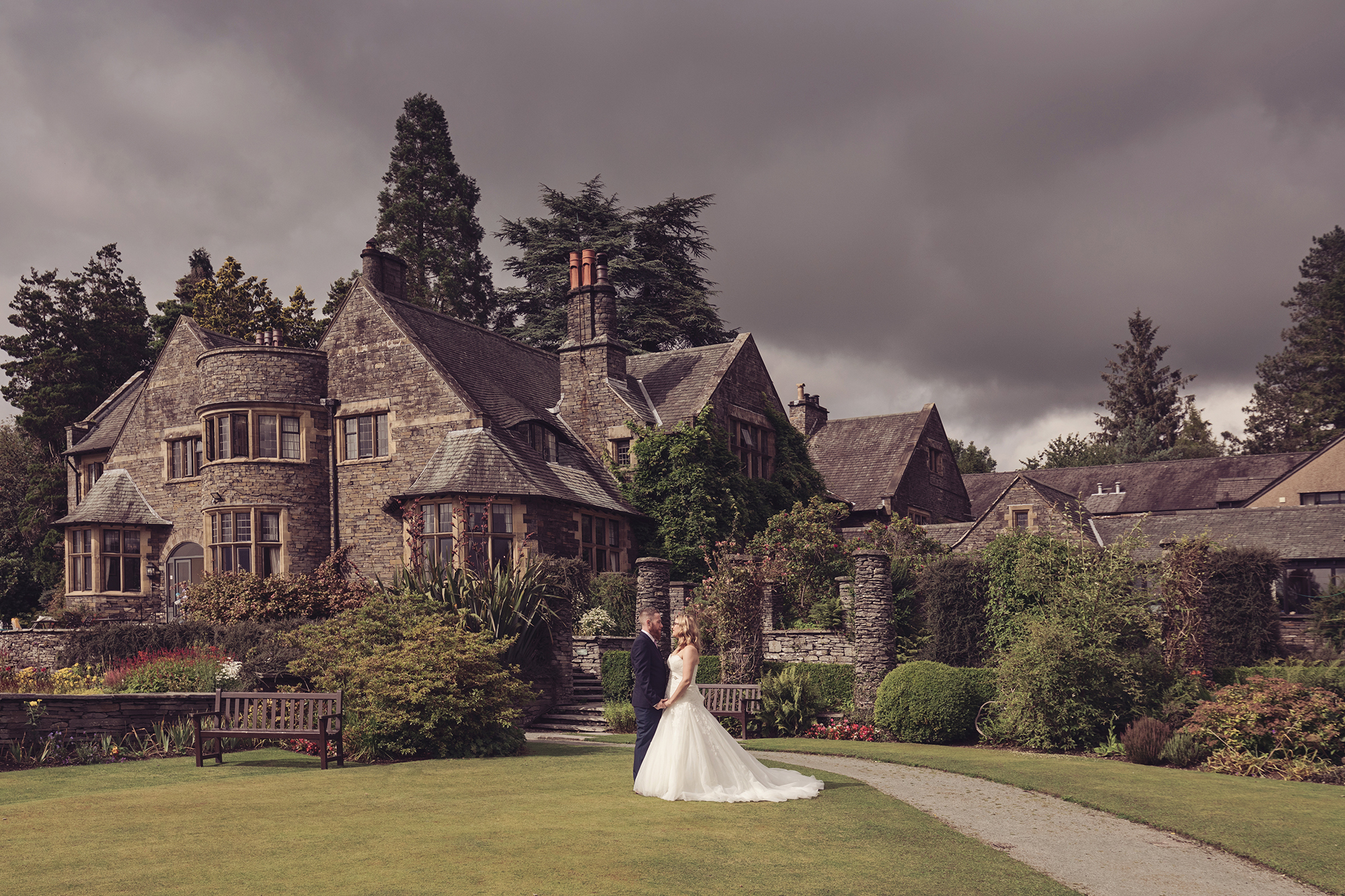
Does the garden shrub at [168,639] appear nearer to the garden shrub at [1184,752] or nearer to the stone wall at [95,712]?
the stone wall at [95,712]

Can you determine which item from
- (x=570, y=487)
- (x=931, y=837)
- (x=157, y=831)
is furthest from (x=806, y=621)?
(x=157, y=831)

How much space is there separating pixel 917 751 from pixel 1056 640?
318 centimetres

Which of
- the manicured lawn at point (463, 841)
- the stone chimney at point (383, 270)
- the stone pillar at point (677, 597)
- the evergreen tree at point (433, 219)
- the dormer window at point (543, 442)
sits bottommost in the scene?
the manicured lawn at point (463, 841)

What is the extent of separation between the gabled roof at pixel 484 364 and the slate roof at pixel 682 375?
3.06 meters

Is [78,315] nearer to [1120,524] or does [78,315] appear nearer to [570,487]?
[570,487]

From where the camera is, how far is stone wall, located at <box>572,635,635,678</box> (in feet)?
84.4

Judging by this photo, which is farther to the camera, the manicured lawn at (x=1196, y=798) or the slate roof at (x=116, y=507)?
the slate roof at (x=116, y=507)

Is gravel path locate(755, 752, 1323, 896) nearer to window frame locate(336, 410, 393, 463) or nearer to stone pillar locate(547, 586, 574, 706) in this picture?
stone pillar locate(547, 586, 574, 706)

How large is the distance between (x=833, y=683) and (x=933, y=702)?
9.57ft

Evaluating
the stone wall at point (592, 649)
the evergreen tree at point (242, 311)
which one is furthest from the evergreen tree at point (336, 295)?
the stone wall at point (592, 649)

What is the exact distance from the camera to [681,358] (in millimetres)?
36188

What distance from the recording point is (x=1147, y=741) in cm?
1728

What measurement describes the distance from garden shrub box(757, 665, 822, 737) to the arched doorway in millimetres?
18759

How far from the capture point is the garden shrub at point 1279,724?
16297mm
